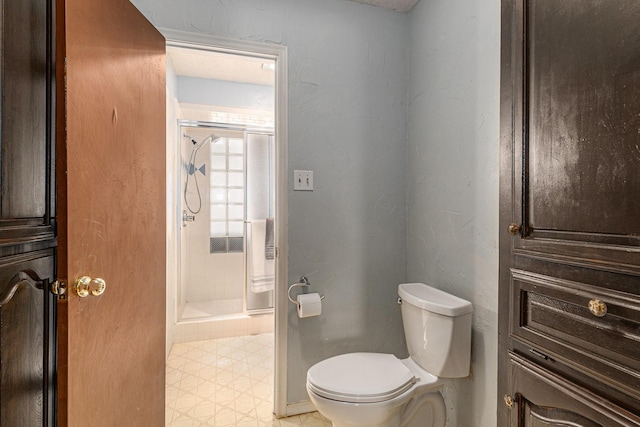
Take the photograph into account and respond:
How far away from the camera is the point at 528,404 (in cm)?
93

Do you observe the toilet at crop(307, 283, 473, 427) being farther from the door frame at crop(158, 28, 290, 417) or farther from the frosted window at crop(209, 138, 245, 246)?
the frosted window at crop(209, 138, 245, 246)

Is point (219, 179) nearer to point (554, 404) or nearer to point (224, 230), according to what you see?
point (224, 230)

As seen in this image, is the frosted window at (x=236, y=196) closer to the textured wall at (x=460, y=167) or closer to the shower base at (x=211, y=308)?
the shower base at (x=211, y=308)

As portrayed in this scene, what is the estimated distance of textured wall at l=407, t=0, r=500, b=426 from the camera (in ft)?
4.40

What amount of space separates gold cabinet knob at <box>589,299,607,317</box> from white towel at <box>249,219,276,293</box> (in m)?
2.51

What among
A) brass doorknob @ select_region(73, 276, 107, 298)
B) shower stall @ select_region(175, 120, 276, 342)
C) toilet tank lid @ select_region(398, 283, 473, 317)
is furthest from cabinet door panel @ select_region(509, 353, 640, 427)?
shower stall @ select_region(175, 120, 276, 342)

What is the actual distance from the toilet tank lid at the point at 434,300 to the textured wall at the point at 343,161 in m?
0.37

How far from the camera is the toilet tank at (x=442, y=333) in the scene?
53.0 inches

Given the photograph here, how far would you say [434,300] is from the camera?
1.43 meters

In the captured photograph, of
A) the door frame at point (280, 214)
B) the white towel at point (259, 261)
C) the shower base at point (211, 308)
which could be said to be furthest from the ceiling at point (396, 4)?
the shower base at point (211, 308)

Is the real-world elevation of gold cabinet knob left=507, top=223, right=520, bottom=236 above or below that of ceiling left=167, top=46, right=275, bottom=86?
below

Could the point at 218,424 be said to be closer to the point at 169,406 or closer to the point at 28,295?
the point at 169,406

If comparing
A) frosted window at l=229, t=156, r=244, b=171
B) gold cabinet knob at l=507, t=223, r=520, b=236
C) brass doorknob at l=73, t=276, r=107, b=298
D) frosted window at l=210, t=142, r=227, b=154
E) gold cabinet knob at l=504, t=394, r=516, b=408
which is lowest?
gold cabinet knob at l=504, t=394, r=516, b=408

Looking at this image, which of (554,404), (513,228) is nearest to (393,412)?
(554,404)
